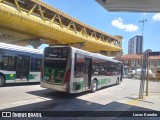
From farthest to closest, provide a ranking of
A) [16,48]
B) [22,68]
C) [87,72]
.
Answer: [22,68]
[16,48]
[87,72]

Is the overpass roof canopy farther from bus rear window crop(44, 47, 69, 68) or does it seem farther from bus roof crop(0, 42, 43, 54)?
bus roof crop(0, 42, 43, 54)

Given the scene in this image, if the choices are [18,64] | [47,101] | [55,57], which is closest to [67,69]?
[55,57]

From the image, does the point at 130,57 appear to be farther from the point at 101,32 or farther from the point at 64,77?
the point at 64,77

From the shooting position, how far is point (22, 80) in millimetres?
15898

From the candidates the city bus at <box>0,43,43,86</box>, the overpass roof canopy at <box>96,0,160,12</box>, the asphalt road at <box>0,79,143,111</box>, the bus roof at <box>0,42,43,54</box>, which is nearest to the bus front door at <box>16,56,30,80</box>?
the city bus at <box>0,43,43,86</box>

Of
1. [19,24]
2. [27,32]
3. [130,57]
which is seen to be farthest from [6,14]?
[130,57]

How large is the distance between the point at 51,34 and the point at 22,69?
740 cm

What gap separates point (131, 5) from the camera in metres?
7.99

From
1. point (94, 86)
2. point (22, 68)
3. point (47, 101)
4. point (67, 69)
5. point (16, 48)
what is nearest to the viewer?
point (47, 101)

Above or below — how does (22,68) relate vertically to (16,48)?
below

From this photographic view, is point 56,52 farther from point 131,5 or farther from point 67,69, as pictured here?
point 131,5

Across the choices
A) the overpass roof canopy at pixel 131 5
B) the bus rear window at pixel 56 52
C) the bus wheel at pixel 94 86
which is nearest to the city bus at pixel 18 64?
the bus rear window at pixel 56 52

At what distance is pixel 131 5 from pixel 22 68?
10.5 meters

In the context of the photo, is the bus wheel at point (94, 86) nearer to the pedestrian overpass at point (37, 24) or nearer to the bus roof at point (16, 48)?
the bus roof at point (16, 48)
